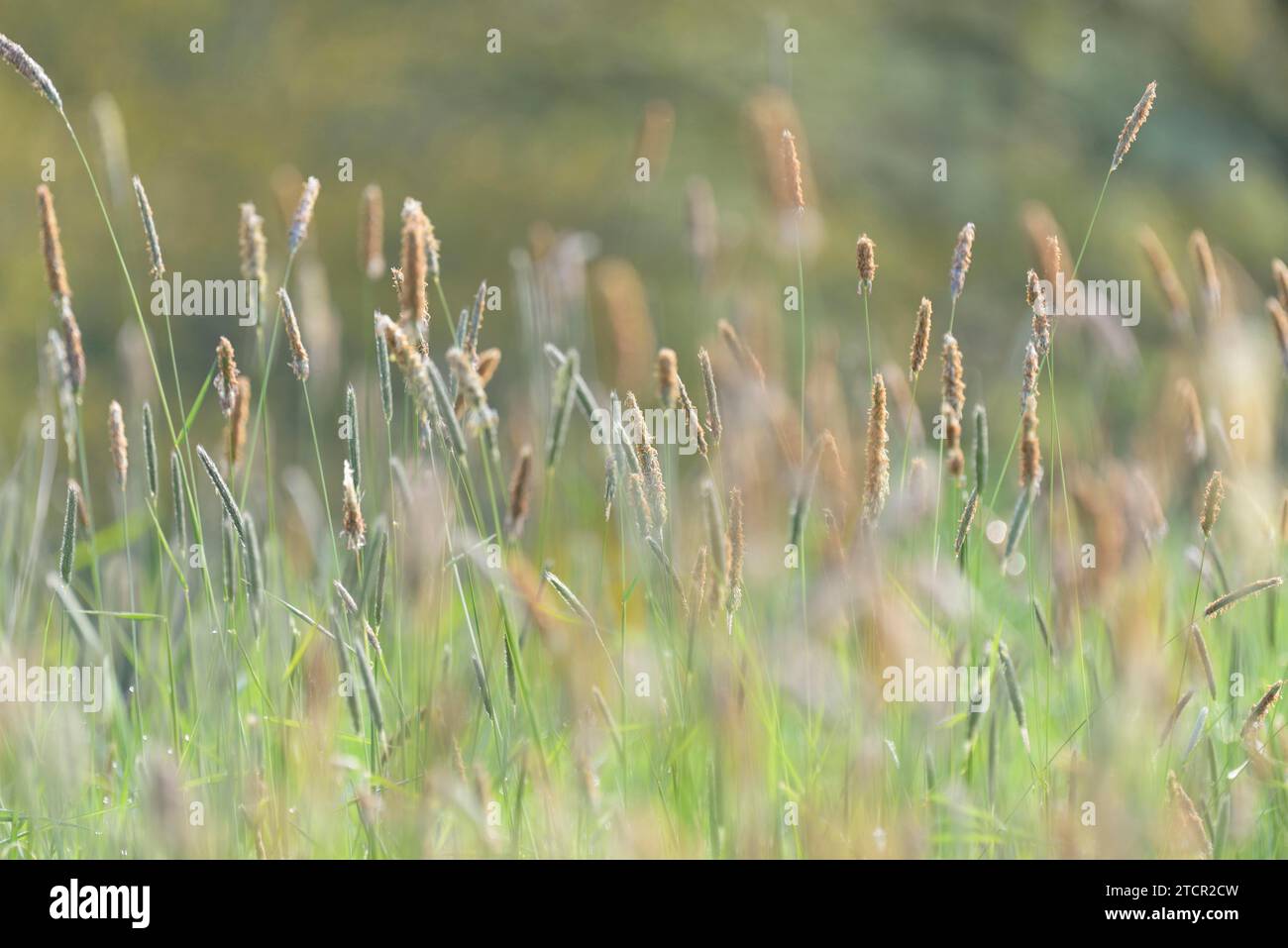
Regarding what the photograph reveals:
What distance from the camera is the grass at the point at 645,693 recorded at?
149cm

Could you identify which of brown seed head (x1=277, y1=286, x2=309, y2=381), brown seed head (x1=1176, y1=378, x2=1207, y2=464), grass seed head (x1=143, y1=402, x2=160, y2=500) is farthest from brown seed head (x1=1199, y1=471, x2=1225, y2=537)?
grass seed head (x1=143, y1=402, x2=160, y2=500)

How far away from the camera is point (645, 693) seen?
1.91 meters

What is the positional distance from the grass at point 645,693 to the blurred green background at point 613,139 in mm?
2641

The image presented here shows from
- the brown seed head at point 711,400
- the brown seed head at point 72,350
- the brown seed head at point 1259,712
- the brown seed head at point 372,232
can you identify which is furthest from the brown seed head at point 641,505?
the brown seed head at point 1259,712

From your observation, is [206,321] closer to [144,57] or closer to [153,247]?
[144,57]

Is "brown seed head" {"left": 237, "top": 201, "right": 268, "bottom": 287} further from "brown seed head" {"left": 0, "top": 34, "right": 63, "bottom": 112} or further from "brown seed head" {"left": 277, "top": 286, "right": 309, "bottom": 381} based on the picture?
"brown seed head" {"left": 0, "top": 34, "right": 63, "bottom": 112}

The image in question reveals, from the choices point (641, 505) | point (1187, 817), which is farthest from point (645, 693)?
point (1187, 817)

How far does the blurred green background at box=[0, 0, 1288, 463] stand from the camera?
4.90m

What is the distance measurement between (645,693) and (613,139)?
3.77m

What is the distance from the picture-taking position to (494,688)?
1854 millimetres

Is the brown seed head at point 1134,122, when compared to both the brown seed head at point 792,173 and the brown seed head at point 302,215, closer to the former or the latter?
the brown seed head at point 792,173

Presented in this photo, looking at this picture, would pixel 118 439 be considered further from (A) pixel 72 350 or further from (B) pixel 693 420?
(B) pixel 693 420

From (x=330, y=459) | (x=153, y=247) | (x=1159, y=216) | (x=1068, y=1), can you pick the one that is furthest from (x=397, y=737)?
(x=1068, y=1)
